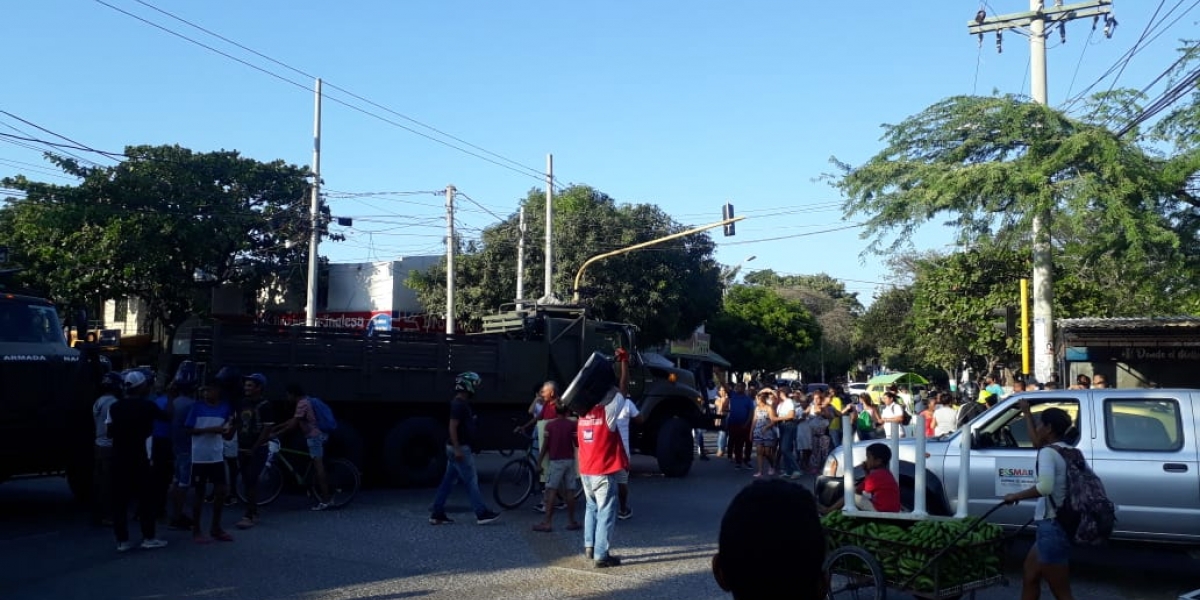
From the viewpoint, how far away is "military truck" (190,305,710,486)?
46.2 feet

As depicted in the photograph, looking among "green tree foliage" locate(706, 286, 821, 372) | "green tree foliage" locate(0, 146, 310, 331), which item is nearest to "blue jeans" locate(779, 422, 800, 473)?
"green tree foliage" locate(0, 146, 310, 331)

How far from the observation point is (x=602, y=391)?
940cm

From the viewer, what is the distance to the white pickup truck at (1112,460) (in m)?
8.72

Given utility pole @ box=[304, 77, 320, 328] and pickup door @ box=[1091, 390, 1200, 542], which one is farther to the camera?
utility pole @ box=[304, 77, 320, 328]

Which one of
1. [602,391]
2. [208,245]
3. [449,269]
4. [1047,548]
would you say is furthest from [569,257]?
[1047,548]

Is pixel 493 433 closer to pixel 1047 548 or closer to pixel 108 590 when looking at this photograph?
pixel 108 590

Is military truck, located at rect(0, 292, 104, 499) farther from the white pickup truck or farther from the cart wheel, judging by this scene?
the cart wheel

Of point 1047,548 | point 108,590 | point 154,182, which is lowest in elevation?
point 108,590

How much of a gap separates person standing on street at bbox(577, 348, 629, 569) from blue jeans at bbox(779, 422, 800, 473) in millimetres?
8649

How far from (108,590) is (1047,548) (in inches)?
273

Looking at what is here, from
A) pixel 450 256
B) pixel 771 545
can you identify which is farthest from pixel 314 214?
pixel 771 545

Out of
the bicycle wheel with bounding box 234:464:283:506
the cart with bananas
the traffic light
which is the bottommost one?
the bicycle wheel with bounding box 234:464:283:506

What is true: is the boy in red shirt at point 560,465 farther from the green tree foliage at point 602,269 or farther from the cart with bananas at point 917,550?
the green tree foliage at point 602,269

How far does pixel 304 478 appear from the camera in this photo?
13.1m
